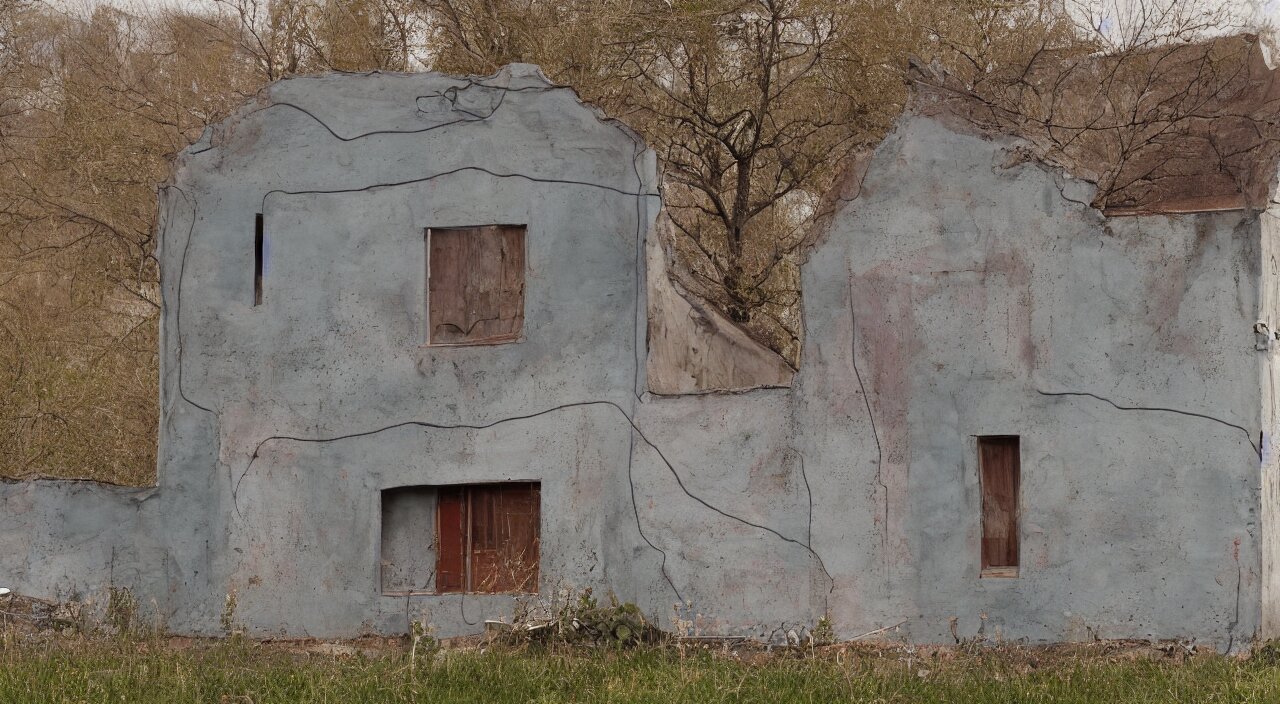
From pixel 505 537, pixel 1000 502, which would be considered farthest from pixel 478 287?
pixel 1000 502

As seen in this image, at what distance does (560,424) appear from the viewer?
1174 cm

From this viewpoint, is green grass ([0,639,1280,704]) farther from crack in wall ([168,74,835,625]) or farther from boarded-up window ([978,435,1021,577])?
crack in wall ([168,74,835,625])

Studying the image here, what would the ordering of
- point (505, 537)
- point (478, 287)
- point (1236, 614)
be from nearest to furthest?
point (1236, 614)
point (505, 537)
point (478, 287)

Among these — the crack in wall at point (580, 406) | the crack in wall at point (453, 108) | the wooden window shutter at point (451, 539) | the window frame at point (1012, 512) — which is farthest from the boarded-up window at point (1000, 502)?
the crack in wall at point (453, 108)

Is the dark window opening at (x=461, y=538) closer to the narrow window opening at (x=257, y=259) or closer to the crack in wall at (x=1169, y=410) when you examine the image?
the narrow window opening at (x=257, y=259)

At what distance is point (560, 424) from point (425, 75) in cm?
316

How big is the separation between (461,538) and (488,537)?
0.23 meters

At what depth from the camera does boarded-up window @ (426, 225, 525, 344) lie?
12.0 meters

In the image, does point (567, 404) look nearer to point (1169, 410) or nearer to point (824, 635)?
point (824, 635)

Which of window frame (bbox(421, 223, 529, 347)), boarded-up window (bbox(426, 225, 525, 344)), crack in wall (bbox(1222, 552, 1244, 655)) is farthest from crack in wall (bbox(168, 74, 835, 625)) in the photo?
crack in wall (bbox(1222, 552, 1244, 655))

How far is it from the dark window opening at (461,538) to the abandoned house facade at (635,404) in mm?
26

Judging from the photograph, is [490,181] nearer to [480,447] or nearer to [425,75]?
[425,75]

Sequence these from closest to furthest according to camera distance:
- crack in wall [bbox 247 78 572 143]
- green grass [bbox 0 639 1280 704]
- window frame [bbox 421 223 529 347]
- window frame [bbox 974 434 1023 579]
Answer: green grass [bbox 0 639 1280 704]
window frame [bbox 974 434 1023 579]
window frame [bbox 421 223 529 347]
crack in wall [bbox 247 78 572 143]

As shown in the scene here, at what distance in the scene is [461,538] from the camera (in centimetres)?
1190
